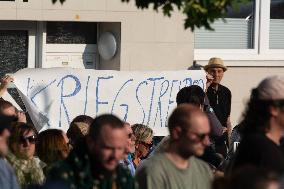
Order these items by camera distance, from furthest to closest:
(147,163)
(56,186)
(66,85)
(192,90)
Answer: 1. (66,85)
2. (192,90)
3. (147,163)
4. (56,186)

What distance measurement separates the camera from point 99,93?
488 inches

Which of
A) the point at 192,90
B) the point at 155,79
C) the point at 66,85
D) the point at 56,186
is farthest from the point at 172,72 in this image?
the point at 56,186

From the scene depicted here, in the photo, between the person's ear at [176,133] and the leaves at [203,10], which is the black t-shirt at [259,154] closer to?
the person's ear at [176,133]

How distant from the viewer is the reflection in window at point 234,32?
1448cm

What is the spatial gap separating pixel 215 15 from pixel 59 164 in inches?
47.5

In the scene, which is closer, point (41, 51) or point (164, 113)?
point (164, 113)

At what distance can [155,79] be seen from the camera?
12734 millimetres

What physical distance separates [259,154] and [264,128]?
0.44 metres

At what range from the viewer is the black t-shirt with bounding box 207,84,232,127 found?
12125 mm

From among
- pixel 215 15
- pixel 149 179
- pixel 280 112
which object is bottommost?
pixel 149 179

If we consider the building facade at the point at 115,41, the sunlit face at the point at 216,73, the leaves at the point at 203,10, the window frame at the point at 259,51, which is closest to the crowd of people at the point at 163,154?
the leaves at the point at 203,10

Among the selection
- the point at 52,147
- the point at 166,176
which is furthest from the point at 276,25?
the point at 166,176

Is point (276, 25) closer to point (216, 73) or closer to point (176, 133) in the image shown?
Answer: point (216, 73)

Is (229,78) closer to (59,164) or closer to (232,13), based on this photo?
(232,13)
